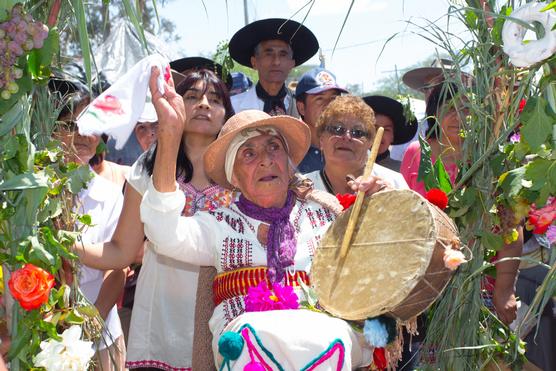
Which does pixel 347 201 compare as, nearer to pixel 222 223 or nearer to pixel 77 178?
pixel 222 223

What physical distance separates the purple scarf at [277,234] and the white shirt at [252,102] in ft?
5.86

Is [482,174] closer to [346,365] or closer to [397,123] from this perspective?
[346,365]

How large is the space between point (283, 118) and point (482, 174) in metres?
0.84

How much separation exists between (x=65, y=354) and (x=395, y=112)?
3244mm

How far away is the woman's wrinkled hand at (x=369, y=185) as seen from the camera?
3.17 m

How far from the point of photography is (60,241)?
2.76 meters

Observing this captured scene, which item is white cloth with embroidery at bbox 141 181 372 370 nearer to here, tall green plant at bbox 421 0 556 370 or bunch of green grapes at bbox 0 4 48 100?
tall green plant at bbox 421 0 556 370

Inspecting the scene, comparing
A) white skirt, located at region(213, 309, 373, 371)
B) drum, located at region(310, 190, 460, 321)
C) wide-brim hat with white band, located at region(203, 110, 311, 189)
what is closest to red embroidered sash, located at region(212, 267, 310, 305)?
drum, located at region(310, 190, 460, 321)

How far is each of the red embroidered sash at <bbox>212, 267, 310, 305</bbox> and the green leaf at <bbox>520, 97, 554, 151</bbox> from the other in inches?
41.0

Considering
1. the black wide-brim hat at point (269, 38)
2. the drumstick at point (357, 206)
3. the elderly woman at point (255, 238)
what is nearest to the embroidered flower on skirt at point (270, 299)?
the elderly woman at point (255, 238)

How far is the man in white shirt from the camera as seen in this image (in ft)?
17.0

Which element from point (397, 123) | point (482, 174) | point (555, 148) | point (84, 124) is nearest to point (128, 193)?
point (84, 124)

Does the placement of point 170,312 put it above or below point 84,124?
below

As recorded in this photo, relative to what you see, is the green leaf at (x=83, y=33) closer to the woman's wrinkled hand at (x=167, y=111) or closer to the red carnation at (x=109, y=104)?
the red carnation at (x=109, y=104)
